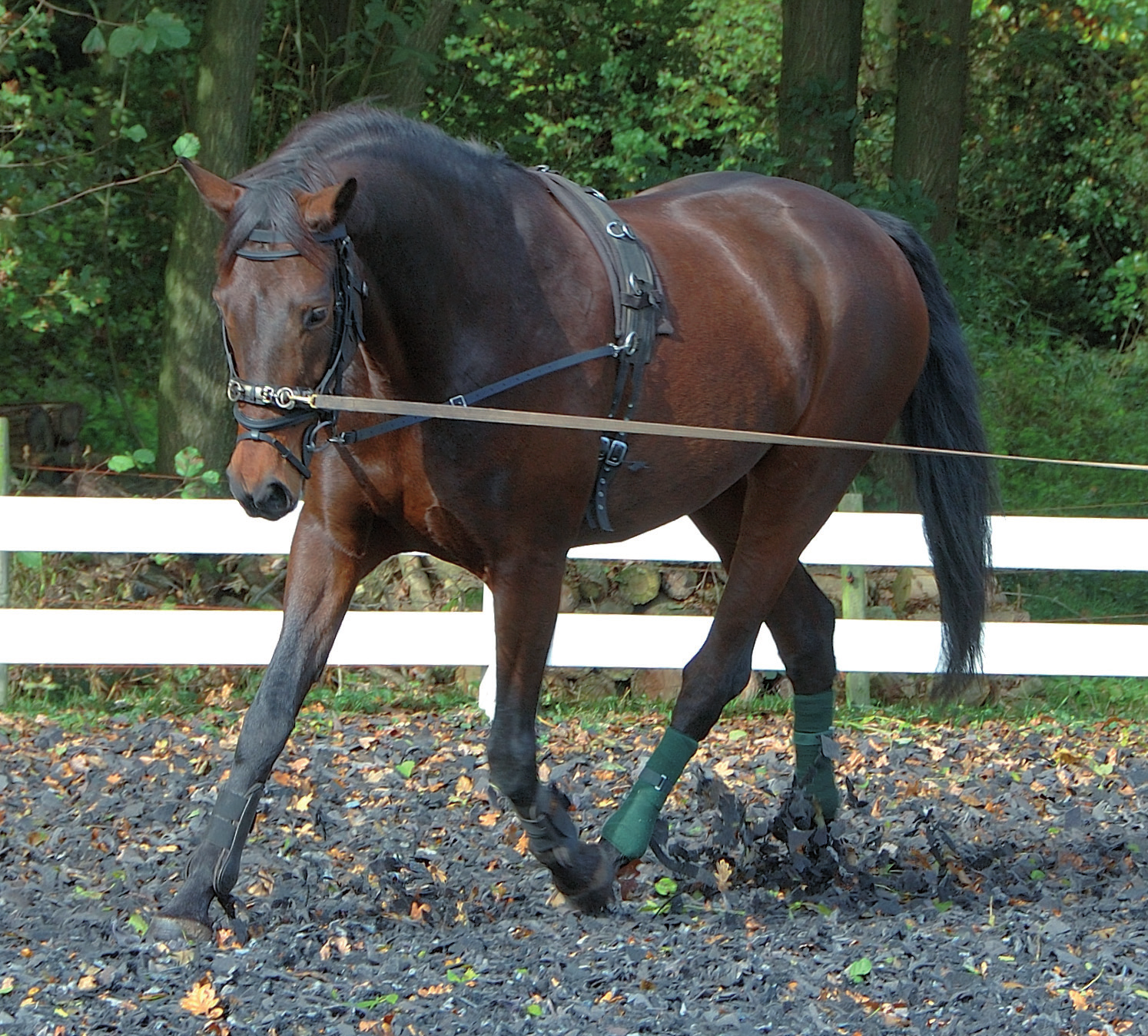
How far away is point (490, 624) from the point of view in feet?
21.2

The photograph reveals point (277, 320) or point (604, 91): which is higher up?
point (277, 320)

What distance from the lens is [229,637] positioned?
20.9ft

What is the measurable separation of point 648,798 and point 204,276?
5.15m

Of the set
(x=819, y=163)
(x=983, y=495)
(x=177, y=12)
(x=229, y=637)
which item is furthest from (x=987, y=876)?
(x=177, y=12)

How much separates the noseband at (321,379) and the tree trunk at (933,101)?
25.6 ft

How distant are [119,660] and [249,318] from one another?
361 cm

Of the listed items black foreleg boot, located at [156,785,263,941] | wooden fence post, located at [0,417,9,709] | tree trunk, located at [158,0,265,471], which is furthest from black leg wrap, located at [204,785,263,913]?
tree trunk, located at [158,0,265,471]

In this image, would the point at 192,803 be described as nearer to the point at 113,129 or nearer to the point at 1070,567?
the point at 1070,567

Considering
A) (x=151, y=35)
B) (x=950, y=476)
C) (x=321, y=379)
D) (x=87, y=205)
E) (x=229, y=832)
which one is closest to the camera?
(x=321, y=379)

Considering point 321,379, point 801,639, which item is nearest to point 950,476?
point 801,639

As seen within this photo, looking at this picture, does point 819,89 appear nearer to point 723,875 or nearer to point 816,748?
point 816,748

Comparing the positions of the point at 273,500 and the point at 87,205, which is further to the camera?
the point at 87,205

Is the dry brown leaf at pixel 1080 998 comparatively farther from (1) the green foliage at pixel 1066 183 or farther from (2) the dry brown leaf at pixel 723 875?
(1) the green foliage at pixel 1066 183

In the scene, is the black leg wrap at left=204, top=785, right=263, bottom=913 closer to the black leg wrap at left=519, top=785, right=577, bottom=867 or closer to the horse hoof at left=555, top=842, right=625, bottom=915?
the black leg wrap at left=519, top=785, right=577, bottom=867
